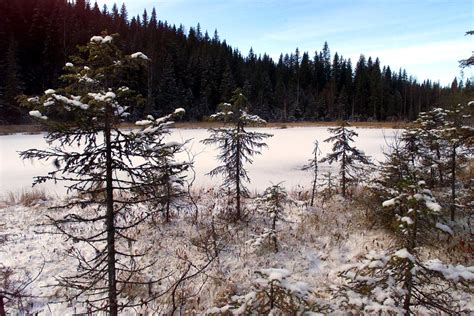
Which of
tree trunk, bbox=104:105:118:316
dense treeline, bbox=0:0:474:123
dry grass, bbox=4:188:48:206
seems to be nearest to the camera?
tree trunk, bbox=104:105:118:316

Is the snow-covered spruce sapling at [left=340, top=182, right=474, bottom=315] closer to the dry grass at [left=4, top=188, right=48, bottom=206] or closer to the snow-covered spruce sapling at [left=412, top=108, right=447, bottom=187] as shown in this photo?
the snow-covered spruce sapling at [left=412, top=108, right=447, bottom=187]

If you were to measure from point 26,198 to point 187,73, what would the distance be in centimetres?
4595

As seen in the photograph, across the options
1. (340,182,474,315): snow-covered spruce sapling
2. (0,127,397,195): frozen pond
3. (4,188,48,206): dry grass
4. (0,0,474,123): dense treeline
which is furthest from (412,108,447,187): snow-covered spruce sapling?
(0,0,474,123): dense treeline

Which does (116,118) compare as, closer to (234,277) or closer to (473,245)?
(234,277)

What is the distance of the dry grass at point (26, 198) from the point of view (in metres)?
10.2

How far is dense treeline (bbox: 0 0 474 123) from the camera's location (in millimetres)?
41094

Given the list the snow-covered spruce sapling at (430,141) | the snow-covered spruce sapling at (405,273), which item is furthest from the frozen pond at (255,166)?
the snow-covered spruce sapling at (405,273)

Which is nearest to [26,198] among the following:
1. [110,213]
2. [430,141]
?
[110,213]

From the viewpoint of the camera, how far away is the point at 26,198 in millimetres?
10258

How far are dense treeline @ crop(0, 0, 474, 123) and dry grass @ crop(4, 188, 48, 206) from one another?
1959 cm

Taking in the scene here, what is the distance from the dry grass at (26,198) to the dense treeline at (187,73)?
19593 millimetres

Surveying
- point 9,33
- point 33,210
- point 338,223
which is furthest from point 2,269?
point 9,33

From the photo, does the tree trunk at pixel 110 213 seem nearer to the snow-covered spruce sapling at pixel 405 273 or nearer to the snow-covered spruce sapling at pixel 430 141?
the snow-covered spruce sapling at pixel 405 273

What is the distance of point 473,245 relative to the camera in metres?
7.28
